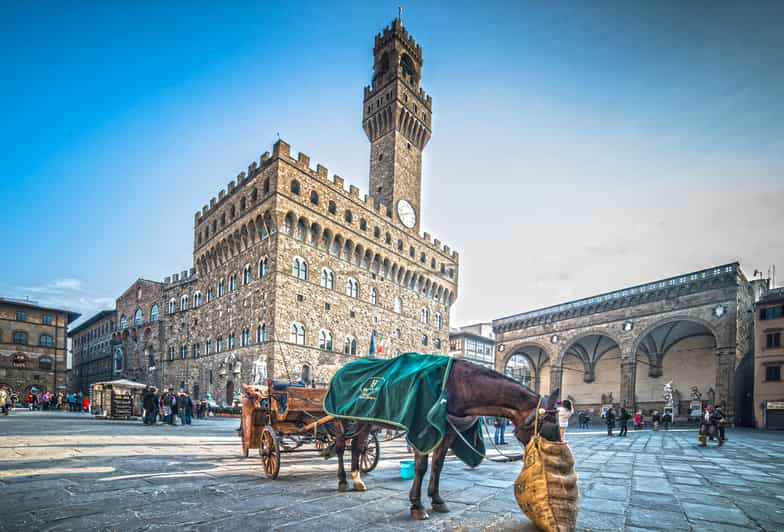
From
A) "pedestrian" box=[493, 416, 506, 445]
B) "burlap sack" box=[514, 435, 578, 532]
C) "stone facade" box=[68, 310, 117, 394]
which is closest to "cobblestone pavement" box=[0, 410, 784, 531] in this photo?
"burlap sack" box=[514, 435, 578, 532]

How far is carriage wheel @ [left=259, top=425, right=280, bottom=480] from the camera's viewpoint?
5.84 meters

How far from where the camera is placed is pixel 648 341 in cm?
3247

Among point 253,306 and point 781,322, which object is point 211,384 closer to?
point 253,306

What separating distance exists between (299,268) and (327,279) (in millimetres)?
2305

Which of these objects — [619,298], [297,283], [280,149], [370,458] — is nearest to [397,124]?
[280,149]

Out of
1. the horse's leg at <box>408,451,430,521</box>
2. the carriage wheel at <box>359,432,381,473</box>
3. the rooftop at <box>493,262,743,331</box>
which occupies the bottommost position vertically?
the carriage wheel at <box>359,432,381,473</box>

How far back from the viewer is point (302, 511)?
4.32m

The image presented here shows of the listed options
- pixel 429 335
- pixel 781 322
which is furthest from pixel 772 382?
pixel 429 335

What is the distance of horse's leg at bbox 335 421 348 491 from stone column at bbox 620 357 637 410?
29094 mm

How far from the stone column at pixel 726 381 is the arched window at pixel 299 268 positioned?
2546 cm

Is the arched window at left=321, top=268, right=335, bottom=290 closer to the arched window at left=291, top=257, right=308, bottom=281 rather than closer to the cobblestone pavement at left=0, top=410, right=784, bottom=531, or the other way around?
the arched window at left=291, top=257, right=308, bottom=281

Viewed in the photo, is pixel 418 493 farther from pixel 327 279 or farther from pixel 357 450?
pixel 327 279

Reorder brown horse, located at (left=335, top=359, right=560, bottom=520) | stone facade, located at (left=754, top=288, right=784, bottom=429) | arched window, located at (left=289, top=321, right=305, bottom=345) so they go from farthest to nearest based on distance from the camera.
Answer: arched window, located at (left=289, top=321, right=305, bottom=345), stone facade, located at (left=754, top=288, right=784, bottom=429), brown horse, located at (left=335, top=359, right=560, bottom=520)

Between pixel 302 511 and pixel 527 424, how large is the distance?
2.38m
